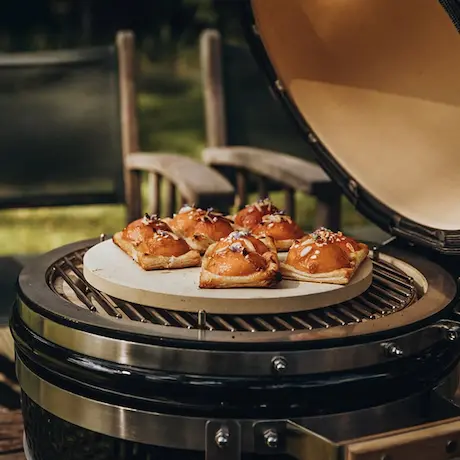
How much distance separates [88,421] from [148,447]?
12 cm

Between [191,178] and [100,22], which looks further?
[100,22]

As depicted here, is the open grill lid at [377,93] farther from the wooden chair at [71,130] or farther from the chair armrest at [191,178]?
the wooden chair at [71,130]

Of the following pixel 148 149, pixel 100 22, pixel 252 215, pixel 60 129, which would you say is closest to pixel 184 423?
pixel 252 215

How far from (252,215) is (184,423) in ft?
2.32

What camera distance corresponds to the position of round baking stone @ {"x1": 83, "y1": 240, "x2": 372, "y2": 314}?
Answer: 5.12ft

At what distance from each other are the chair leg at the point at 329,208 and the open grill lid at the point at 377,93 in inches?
16.3

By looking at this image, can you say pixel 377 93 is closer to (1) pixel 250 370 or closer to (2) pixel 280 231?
(2) pixel 280 231

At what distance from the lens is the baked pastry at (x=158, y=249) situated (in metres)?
1.73

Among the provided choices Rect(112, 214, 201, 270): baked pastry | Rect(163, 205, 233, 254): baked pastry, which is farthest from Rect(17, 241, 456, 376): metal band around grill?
Rect(163, 205, 233, 254): baked pastry

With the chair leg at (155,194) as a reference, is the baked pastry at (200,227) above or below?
above

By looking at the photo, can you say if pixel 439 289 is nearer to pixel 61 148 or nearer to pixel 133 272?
pixel 133 272

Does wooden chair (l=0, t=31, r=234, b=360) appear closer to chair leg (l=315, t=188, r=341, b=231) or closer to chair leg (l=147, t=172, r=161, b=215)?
chair leg (l=147, t=172, r=161, b=215)

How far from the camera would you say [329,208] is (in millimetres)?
2699

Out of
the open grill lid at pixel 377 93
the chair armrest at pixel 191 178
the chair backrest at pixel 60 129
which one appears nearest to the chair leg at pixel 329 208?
the chair armrest at pixel 191 178
